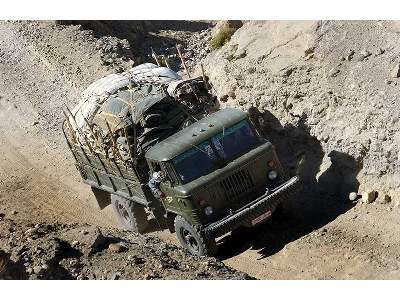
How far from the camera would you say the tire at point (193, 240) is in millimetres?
14242

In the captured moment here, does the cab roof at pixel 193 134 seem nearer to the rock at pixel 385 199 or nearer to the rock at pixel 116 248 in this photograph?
the rock at pixel 116 248

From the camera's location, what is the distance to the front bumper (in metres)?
14.0

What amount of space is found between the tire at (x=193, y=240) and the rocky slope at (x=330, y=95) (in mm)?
3414

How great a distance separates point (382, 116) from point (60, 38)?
1558 cm

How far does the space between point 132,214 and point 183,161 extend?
8.98 feet

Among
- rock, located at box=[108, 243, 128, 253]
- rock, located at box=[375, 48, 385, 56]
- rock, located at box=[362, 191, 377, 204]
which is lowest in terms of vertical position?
rock, located at box=[362, 191, 377, 204]

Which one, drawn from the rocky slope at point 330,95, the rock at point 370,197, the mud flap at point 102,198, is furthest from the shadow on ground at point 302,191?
the mud flap at point 102,198

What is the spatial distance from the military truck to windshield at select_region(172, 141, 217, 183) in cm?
2

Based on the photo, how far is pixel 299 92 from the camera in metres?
17.4

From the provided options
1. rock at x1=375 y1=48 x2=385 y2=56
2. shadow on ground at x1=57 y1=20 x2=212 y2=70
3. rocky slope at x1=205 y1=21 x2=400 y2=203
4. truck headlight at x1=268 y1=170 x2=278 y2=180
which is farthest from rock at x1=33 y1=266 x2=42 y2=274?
shadow on ground at x1=57 y1=20 x2=212 y2=70

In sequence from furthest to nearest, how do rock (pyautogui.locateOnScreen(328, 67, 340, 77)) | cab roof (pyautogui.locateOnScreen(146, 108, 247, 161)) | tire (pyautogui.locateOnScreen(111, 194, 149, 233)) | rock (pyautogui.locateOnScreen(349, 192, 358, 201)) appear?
rock (pyautogui.locateOnScreen(328, 67, 340, 77)) < tire (pyautogui.locateOnScreen(111, 194, 149, 233)) < rock (pyautogui.locateOnScreen(349, 192, 358, 201)) < cab roof (pyautogui.locateOnScreen(146, 108, 247, 161))

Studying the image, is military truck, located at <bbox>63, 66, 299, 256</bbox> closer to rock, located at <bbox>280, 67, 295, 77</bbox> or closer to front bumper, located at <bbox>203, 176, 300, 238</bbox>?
front bumper, located at <bbox>203, 176, 300, 238</bbox>

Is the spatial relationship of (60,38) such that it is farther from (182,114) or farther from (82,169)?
(182,114)

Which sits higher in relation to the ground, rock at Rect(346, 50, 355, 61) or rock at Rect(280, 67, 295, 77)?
rock at Rect(280, 67, 295, 77)
